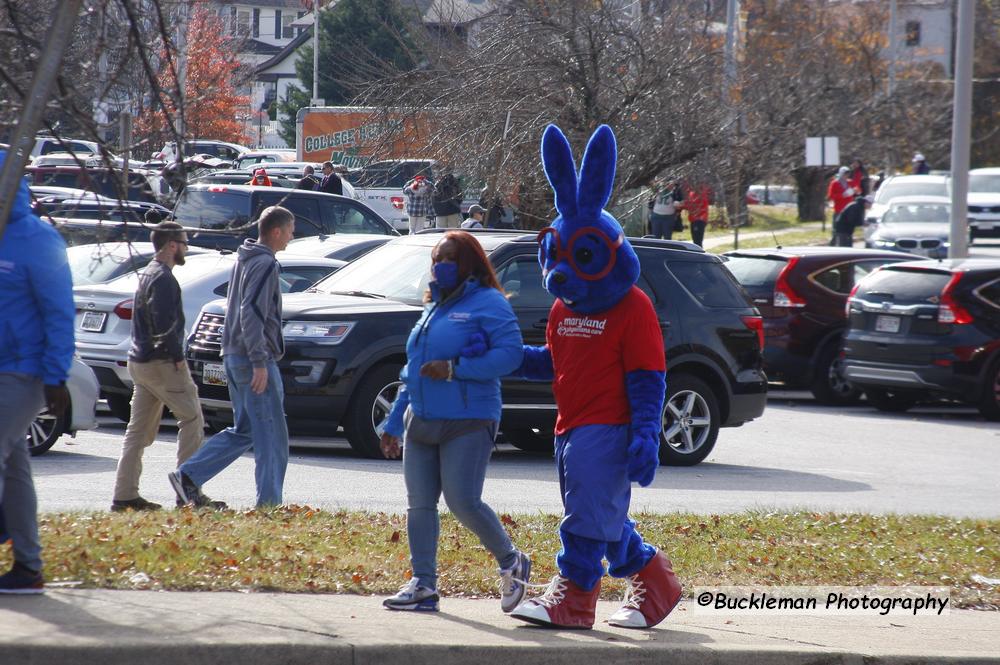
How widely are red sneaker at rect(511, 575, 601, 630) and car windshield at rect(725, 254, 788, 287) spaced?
36.9 feet

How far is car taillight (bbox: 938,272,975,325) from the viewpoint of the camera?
51.2ft

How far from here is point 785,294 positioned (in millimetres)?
16812

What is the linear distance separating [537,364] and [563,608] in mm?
1079

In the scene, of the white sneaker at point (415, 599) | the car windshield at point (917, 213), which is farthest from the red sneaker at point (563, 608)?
the car windshield at point (917, 213)

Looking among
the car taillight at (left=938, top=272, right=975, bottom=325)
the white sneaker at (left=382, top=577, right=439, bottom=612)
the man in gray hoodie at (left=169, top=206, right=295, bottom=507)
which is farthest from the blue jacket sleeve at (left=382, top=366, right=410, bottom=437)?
the car taillight at (left=938, top=272, right=975, bottom=325)

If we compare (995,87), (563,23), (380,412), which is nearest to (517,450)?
Answer: (380,412)

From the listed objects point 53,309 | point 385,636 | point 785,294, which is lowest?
point 385,636

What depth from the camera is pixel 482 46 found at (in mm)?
20672

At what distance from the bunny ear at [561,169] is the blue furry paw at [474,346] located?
64 cm

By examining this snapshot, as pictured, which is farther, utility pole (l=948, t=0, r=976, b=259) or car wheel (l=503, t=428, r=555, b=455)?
utility pole (l=948, t=0, r=976, b=259)

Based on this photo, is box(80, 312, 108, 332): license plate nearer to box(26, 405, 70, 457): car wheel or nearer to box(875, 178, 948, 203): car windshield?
box(26, 405, 70, 457): car wheel

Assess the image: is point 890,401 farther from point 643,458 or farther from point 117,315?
point 643,458

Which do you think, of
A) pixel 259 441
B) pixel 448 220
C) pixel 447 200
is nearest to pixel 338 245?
pixel 447 200

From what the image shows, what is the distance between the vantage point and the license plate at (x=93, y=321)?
492 inches
